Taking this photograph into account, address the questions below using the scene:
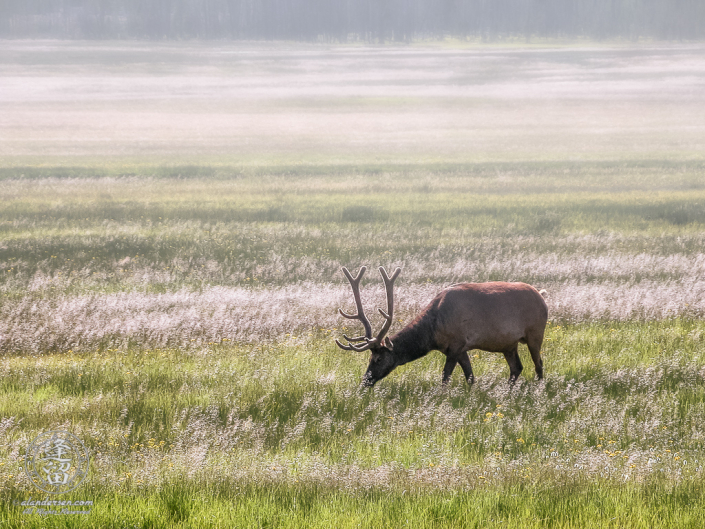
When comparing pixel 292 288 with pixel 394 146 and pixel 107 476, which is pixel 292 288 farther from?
pixel 394 146

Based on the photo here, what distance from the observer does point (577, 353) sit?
10.4 meters

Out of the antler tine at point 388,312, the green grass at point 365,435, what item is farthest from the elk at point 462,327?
the green grass at point 365,435

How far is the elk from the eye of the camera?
8.73 metres

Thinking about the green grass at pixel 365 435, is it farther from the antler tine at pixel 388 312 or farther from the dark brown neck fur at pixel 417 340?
the antler tine at pixel 388 312

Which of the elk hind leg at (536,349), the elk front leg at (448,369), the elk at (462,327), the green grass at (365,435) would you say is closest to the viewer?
the green grass at (365,435)

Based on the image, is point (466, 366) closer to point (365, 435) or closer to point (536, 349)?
point (536, 349)

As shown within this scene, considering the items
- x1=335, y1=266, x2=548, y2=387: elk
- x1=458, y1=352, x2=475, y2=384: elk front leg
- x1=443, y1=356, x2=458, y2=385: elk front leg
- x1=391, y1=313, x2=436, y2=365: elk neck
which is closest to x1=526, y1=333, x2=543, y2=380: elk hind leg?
x1=335, y1=266, x2=548, y2=387: elk

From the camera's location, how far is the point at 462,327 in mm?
8727

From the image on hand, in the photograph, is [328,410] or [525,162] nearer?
[328,410]

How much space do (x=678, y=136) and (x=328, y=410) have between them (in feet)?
300

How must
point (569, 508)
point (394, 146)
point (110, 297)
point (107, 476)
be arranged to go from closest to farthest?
point (569, 508), point (107, 476), point (110, 297), point (394, 146)

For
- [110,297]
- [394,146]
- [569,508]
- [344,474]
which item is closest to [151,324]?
[110,297]

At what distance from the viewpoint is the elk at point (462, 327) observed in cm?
873

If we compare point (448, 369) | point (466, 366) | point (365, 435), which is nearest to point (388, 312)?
point (448, 369)
